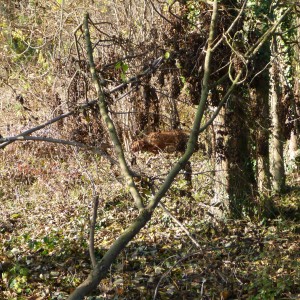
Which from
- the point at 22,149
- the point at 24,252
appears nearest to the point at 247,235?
the point at 24,252

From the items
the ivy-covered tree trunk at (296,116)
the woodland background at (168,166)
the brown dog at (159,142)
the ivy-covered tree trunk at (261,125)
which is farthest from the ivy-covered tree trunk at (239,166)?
the brown dog at (159,142)

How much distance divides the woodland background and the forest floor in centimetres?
2

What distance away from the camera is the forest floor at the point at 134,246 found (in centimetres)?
516

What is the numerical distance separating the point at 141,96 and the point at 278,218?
9.63 ft

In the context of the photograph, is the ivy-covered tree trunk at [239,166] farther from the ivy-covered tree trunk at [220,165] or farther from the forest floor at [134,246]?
the forest floor at [134,246]

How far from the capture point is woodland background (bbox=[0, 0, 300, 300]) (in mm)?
5086

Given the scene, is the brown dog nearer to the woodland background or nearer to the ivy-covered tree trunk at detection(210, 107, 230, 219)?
the woodland background

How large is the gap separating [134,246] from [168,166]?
1236mm

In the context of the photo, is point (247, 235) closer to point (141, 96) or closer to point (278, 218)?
point (278, 218)

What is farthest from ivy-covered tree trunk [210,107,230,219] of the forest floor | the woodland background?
the forest floor

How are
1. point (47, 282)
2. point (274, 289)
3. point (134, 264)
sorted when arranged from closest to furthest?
point (274, 289)
point (47, 282)
point (134, 264)

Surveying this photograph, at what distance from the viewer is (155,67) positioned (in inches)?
213

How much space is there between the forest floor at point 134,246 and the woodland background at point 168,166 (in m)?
0.02

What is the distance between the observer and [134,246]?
665 centimetres
